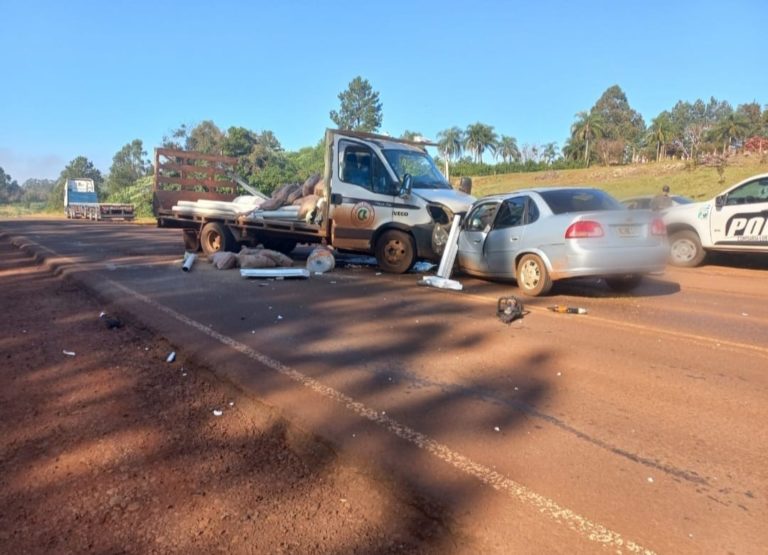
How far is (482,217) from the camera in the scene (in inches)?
387

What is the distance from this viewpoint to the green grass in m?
29.8

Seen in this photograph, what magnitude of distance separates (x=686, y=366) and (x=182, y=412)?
444 centimetres

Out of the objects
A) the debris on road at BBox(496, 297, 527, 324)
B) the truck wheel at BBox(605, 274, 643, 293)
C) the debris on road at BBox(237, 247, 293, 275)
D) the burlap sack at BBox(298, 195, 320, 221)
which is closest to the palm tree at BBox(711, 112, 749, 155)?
the truck wheel at BBox(605, 274, 643, 293)

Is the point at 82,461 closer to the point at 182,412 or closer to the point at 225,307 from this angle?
the point at 182,412

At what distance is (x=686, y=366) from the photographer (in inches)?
205

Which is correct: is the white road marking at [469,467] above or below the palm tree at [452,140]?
below

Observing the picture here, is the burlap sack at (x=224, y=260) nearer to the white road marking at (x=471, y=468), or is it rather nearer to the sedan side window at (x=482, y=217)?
the sedan side window at (x=482, y=217)

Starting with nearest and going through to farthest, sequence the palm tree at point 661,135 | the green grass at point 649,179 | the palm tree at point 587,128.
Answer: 1. the green grass at point 649,179
2. the palm tree at point 661,135
3. the palm tree at point 587,128

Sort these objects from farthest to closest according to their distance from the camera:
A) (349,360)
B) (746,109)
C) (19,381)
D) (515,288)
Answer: (746,109) → (515,288) → (349,360) → (19,381)

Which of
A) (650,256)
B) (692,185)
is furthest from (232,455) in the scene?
(692,185)

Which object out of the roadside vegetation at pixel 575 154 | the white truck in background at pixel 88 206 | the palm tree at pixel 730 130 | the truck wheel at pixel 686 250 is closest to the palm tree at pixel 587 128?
the roadside vegetation at pixel 575 154

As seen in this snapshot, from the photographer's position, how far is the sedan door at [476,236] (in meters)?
9.59

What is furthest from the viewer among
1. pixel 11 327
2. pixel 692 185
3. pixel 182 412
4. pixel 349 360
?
pixel 692 185

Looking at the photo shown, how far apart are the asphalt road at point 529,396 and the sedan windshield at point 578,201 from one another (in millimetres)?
1359
